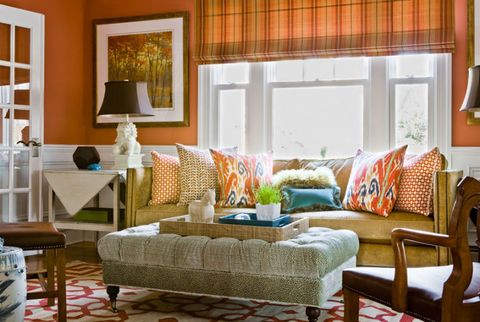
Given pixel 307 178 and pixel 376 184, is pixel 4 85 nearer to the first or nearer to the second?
pixel 307 178

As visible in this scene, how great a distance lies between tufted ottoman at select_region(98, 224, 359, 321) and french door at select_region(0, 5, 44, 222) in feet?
6.11

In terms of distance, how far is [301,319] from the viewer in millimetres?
2938

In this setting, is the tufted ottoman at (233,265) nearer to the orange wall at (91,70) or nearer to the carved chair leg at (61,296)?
the carved chair leg at (61,296)

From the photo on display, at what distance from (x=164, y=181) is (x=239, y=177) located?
0.59 m

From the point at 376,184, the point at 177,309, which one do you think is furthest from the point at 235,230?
the point at 376,184

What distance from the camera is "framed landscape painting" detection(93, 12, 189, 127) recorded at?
5.14 metres

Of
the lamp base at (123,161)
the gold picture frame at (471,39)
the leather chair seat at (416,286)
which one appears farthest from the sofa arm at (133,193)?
the gold picture frame at (471,39)

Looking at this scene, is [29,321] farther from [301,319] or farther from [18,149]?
[18,149]

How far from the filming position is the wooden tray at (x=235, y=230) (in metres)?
2.90

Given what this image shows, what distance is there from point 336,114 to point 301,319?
227 cm

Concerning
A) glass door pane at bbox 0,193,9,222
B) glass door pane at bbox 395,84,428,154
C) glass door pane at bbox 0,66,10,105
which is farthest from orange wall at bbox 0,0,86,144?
glass door pane at bbox 395,84,428,154

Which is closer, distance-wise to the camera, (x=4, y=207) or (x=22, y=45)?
(x=4, y=207)

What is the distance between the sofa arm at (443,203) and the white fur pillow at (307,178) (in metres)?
0.82

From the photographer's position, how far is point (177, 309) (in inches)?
122
